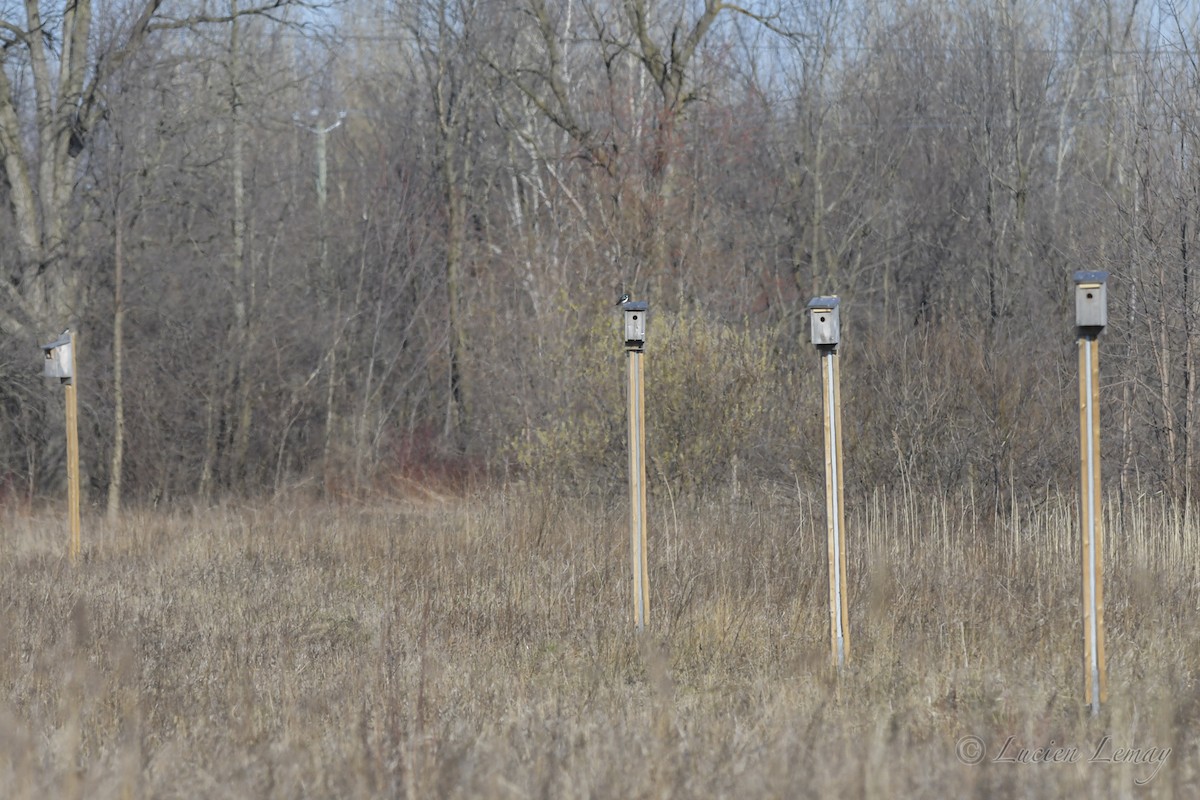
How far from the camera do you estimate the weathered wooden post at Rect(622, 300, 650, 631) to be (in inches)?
278

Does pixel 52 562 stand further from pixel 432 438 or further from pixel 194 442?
pixel 432 438

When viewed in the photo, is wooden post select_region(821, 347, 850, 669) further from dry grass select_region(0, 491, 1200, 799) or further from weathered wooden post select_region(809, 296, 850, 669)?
dry grass select_region(0, 491, 1200, 799)

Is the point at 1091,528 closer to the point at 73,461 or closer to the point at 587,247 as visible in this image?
the point at 73,461

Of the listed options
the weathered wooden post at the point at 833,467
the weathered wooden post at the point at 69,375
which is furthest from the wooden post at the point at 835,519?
the weathered wooden post at the point at 69,375

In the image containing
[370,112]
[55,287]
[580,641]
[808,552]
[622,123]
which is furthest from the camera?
[370,112]

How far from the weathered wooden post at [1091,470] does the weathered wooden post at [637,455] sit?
238cm

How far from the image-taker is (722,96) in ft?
72.9

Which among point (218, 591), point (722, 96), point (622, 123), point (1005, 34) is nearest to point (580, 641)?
point (218, 591)

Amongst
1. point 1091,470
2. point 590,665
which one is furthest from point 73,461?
point 1091,470

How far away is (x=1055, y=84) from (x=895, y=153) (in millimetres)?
3976

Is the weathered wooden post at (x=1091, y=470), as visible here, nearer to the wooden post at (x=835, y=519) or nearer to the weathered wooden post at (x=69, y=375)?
the wooden post at (x=835, y=519)

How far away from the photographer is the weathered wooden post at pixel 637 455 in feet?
23.2

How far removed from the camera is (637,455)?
283 inches

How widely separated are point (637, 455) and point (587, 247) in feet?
33.4
